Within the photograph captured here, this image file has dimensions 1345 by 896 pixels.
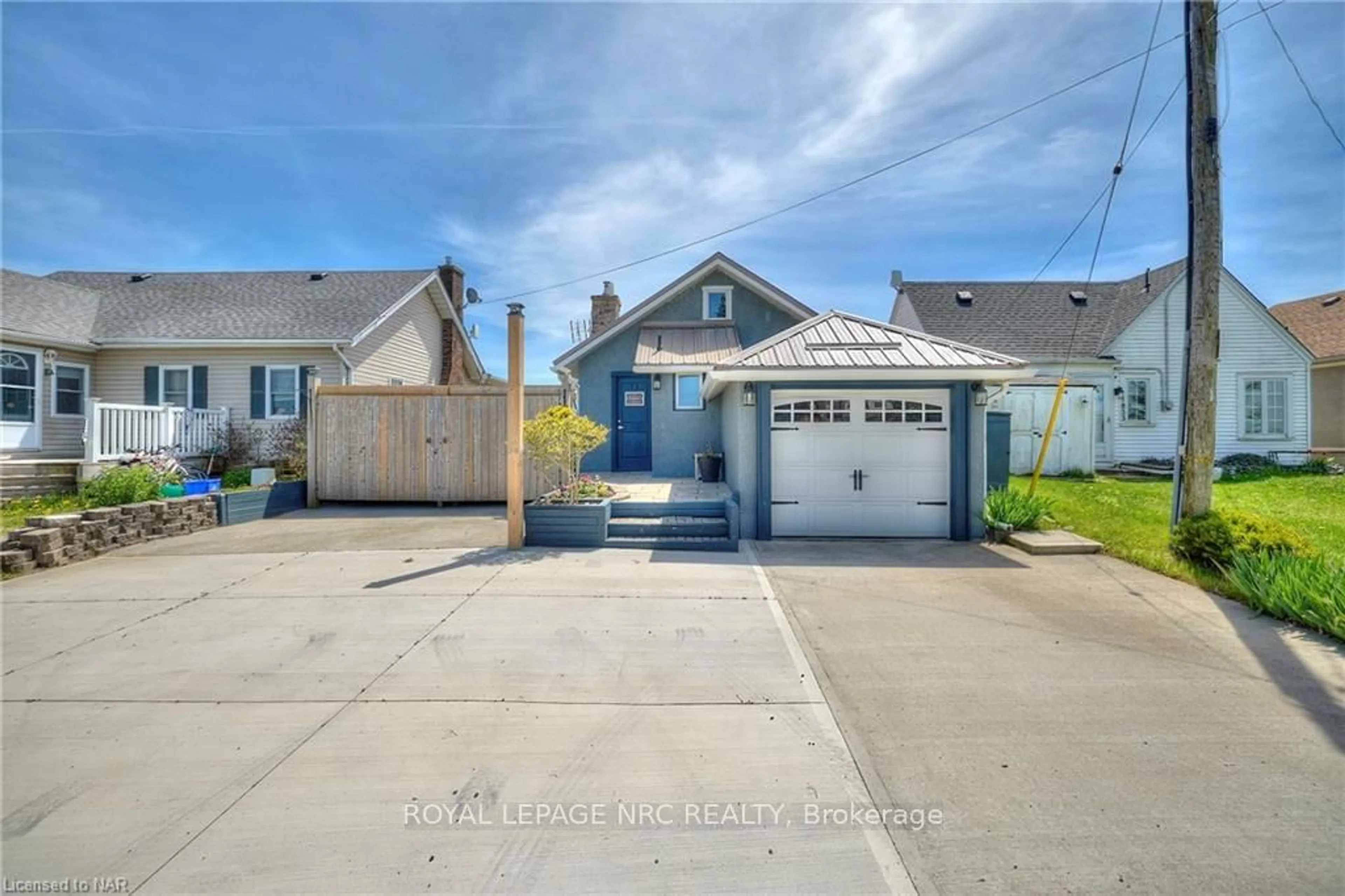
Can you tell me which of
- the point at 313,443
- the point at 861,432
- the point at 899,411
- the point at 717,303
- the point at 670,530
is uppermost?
the point at 717,303

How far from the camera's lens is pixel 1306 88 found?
7.43 m

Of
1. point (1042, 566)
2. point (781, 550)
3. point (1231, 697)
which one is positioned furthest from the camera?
point (781, 550)

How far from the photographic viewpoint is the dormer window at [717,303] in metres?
14.7

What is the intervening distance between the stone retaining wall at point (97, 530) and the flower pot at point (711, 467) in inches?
340

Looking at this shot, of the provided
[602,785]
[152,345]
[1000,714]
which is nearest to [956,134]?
[1000,714]

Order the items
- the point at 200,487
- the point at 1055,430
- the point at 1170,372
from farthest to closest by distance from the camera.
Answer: the point at 1170,372, the point at 1055,430, the point at 200,487

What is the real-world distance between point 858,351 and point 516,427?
5156mm

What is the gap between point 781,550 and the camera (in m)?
7.77

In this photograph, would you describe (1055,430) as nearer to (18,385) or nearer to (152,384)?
(152,384)

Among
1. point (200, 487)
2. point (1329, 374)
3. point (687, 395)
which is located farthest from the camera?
point (1329, 374)

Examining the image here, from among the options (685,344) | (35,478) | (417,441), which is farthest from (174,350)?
(685,344)

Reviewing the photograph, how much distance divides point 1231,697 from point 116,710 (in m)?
6.90

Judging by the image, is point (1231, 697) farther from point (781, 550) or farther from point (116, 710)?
point (116, 710)

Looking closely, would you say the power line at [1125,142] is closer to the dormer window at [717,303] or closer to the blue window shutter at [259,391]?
the dormer window at [717,303]
